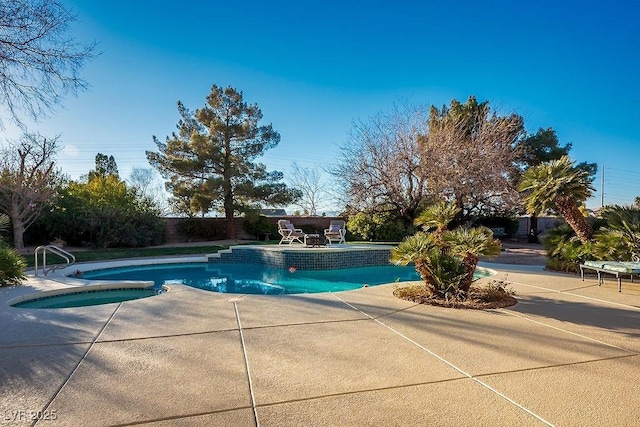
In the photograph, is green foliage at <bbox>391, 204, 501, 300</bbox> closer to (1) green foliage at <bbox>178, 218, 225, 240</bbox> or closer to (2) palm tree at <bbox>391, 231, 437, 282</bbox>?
(2) palm tree at <bbox>391, 231, 437, 282</bbox>

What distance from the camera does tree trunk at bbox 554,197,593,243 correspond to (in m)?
7.68

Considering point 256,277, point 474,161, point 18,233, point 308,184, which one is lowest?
point 256,277

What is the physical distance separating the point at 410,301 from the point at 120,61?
8.40 m

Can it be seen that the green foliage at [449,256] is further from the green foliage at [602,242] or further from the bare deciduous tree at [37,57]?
the bare deciduous tree at [37,57]

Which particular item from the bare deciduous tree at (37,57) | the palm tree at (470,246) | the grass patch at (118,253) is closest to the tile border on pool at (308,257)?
the grass patch at (118,253)

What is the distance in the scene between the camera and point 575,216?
25.5 feet

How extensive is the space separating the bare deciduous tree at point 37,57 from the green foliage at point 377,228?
1223cm

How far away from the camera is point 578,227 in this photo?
7.86 m

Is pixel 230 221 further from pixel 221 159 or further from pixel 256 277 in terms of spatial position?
pixel 256 277

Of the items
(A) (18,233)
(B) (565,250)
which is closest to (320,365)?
(B) (565,250)

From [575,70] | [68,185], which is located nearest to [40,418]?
[575,70]

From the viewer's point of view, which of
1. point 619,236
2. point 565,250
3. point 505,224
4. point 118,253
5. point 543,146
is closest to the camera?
point 619,236

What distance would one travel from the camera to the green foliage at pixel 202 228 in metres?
18.8

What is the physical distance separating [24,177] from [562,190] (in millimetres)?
17044
